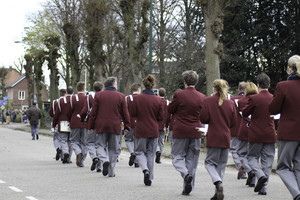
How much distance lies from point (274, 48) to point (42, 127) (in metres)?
21.4

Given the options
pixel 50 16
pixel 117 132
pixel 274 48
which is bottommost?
pixel 117 132

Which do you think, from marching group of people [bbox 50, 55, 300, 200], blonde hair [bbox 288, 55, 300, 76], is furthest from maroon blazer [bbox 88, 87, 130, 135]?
blonde hair [bbox 288, 55, 300, 76]

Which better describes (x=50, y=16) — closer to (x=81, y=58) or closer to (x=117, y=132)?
(x=81, y=58)

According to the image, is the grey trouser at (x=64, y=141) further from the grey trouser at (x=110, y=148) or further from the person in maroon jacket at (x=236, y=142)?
the person in maroon jacket at (x=236, y=142)

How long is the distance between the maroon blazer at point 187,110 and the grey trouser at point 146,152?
1.24 m

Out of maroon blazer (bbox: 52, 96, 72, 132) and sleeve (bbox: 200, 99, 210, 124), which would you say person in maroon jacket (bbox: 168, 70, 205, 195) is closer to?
sleeve (bbox: 200, 99, 210, 124)

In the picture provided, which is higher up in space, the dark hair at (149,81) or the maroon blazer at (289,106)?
the dark hair at (149,81)

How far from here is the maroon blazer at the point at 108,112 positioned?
11641mm

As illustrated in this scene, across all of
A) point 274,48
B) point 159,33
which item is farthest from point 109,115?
point 159,33

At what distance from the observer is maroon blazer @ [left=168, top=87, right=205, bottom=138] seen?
949 cm

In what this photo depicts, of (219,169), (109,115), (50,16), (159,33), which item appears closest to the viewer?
(219,169)

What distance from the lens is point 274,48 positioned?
33062 mm

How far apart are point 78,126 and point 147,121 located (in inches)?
150

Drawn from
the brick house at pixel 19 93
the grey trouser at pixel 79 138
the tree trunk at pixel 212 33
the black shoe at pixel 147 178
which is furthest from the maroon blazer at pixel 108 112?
the brick house at pixel 19 93
